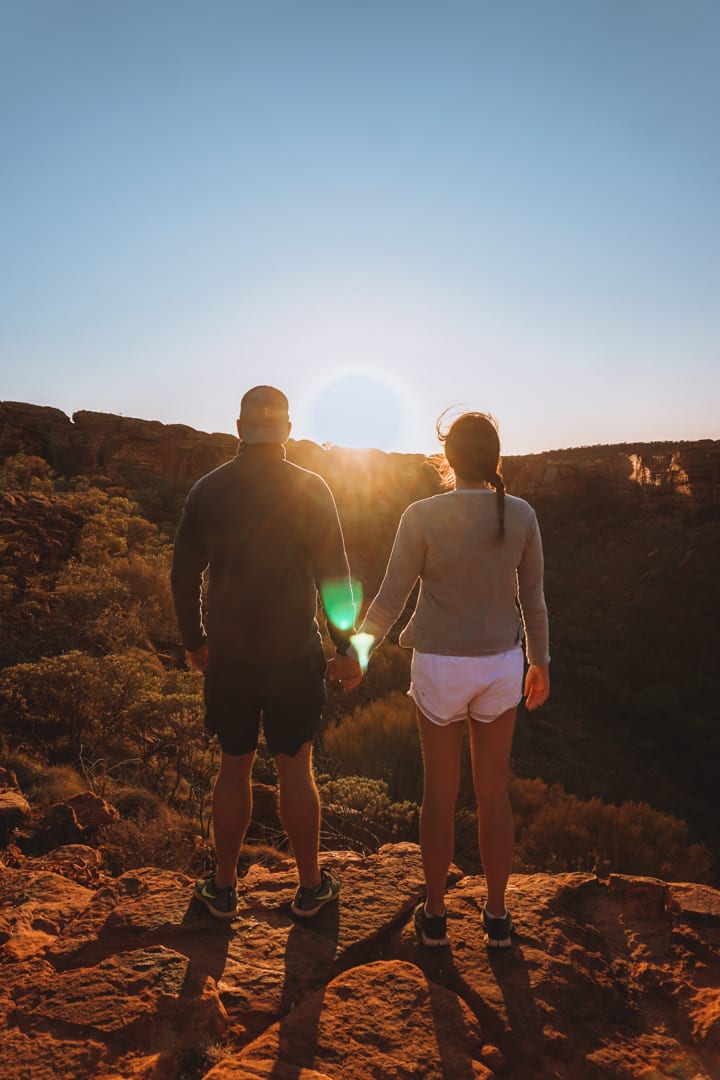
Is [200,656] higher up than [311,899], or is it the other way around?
[200,656]

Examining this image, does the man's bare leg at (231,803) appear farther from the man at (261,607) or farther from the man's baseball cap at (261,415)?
the man's baseball cap at (261,415)

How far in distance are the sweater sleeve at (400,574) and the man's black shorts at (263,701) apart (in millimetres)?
295

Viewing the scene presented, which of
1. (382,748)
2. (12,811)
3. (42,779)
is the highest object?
(12,811)

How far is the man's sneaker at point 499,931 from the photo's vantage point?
2.33 m

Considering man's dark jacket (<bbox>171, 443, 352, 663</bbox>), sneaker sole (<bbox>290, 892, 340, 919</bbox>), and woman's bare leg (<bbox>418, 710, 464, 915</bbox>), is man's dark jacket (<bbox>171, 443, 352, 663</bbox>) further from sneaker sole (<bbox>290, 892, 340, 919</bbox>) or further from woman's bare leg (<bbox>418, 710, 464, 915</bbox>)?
sneaker sole (<bbox>290, 892, 340, 919</bbox>)

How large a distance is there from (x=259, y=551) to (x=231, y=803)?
3.23ft

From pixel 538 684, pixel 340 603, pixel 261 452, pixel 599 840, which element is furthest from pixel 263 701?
pixel 599 840

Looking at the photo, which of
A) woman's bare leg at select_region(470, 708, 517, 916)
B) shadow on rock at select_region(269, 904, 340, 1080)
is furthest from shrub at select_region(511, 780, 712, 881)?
woman's bare leg at select_region(470, 708, 517, 916)

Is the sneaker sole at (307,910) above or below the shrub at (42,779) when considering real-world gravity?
above

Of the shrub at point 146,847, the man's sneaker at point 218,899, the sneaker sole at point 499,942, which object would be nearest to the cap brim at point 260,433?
the man's sneaker at point 218,899

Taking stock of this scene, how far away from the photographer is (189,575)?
243 centimetres

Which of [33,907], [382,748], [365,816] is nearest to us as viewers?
[33,907]

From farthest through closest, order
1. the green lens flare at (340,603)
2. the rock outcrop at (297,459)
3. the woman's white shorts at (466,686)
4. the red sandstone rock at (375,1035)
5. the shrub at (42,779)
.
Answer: the rock outcrop at (297,459) < the shrub at (42,779) < the green lens flare at (340,603) < the woman's white shorts at (466,686) < the red sandstone rock at (375,1035)

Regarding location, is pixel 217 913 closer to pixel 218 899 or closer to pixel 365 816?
pixel 218 899
